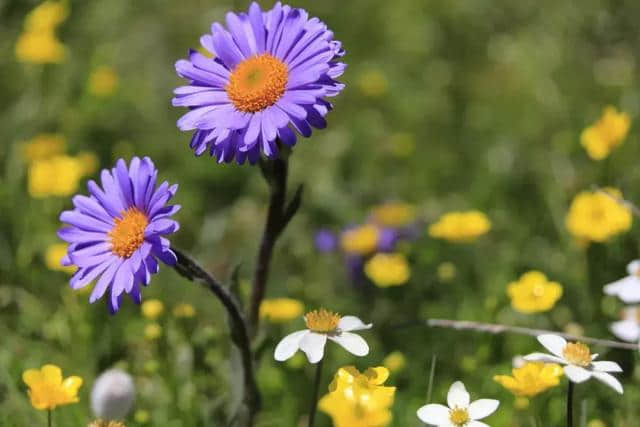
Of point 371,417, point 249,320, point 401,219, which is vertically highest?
point 401,219

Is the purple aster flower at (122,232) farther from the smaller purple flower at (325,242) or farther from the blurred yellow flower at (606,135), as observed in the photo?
the blurred yellow flower at (606,135)

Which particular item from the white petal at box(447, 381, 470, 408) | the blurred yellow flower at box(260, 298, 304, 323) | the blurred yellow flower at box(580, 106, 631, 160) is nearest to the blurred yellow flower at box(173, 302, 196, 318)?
the blurred yellow flower at box(260, 298, 304, 323)

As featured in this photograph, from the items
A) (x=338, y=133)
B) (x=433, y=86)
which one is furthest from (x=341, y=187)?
(x=433, y=86)

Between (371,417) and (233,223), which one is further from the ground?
(233,223)

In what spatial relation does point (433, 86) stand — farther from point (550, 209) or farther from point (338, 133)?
point (550, 209)

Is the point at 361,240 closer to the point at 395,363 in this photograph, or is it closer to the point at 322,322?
the point at 395,363

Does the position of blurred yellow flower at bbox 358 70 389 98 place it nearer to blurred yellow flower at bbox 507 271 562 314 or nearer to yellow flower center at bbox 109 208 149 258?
blurred yellow flower at bbox 507 271 562 314
